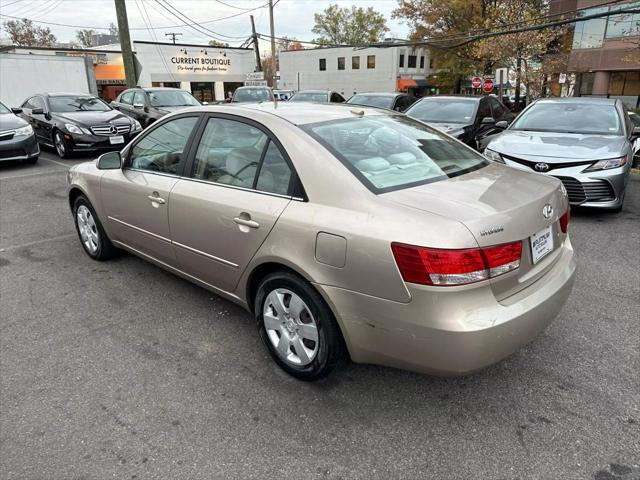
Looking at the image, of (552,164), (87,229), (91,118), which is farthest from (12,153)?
(552,164)

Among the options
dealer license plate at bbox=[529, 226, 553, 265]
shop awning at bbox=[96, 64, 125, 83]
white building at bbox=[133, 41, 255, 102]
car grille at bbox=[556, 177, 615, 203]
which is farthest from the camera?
white building at bbox=[133, 41, 255, 102]

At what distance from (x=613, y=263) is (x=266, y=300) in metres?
3.66

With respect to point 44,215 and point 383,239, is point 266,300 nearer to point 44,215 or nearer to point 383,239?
point 383,239

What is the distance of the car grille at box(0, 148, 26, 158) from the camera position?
9.64 m

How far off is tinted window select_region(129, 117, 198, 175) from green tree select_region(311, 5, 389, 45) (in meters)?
70.9

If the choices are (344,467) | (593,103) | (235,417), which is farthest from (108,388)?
(593,103)

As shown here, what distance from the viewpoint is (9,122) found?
981cm

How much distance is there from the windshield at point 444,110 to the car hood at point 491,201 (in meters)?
7.09

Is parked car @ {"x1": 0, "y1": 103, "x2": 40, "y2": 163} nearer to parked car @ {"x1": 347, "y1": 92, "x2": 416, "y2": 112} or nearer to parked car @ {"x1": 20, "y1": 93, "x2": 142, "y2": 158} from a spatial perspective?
parked car @ {"x1": 20, "y1": 93, "x2": 142, "y2": 158}

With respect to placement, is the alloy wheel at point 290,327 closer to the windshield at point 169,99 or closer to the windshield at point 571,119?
the windshield at point 571,119

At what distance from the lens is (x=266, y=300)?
2.92 metres

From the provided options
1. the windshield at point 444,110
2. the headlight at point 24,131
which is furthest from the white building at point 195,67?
the windshield at point 444,110

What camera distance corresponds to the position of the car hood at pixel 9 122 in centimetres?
970

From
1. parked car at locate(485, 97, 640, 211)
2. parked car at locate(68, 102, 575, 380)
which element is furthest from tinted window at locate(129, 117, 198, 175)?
parked car at locate(485, 97, 640, 211)
